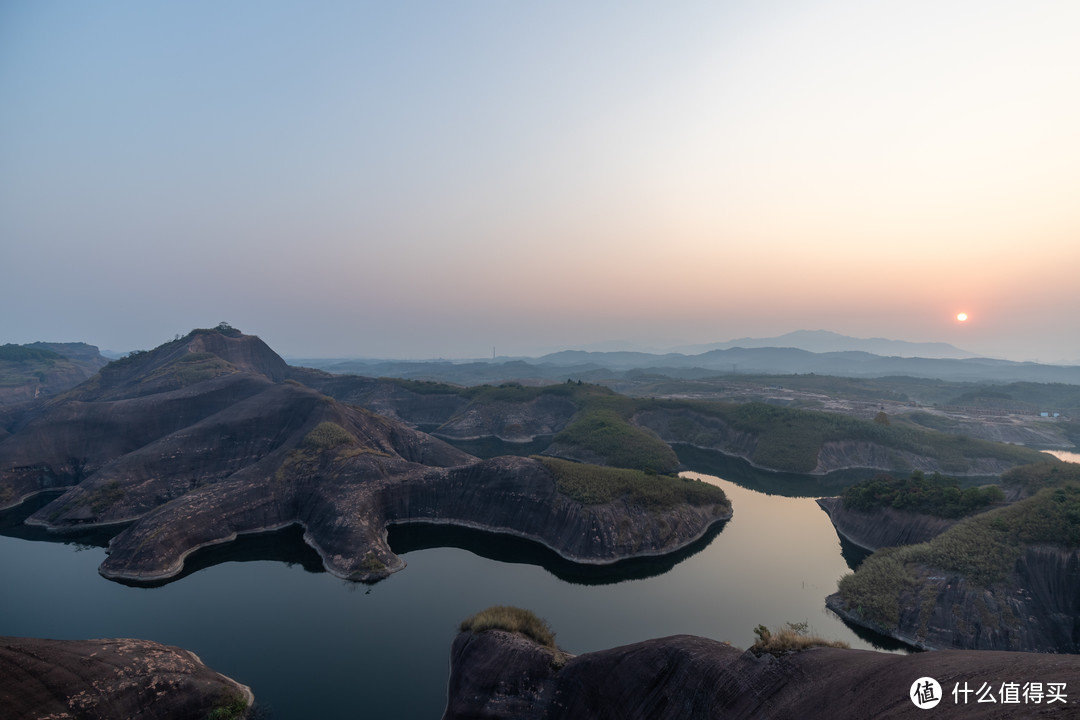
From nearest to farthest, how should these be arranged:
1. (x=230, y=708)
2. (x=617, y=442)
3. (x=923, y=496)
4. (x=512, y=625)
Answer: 1. (x=230, y=708)
2. (x=512, y=625)
3. (x=923, y=496)
4. (x=617, y=442)

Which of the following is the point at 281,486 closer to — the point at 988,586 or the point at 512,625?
the point at 512,625

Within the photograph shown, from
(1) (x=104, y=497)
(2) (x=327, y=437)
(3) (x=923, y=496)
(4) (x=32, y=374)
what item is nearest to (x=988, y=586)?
(3) (x=923, y=496)

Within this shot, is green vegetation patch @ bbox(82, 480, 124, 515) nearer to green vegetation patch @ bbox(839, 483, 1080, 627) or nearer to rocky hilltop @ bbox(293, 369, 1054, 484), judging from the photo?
rocky hilltop @ bbox(293, 369, 1054, 484)

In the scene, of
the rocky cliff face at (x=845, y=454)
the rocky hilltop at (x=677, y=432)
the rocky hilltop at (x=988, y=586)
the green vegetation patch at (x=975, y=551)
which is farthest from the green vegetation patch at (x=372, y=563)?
the rocky cliff face at (x=845, y=454)

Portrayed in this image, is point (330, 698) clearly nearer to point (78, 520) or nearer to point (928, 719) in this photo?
point (928, 719)

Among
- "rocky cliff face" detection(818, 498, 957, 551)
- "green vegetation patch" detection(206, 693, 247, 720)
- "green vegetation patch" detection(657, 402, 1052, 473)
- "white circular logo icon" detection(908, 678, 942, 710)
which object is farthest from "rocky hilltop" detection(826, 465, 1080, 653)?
"green vegetation patch" detection(657, 402, 1052, 473)

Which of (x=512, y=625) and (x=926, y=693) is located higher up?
(x=926, y=693)

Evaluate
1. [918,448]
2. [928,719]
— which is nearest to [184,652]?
[928,719]
